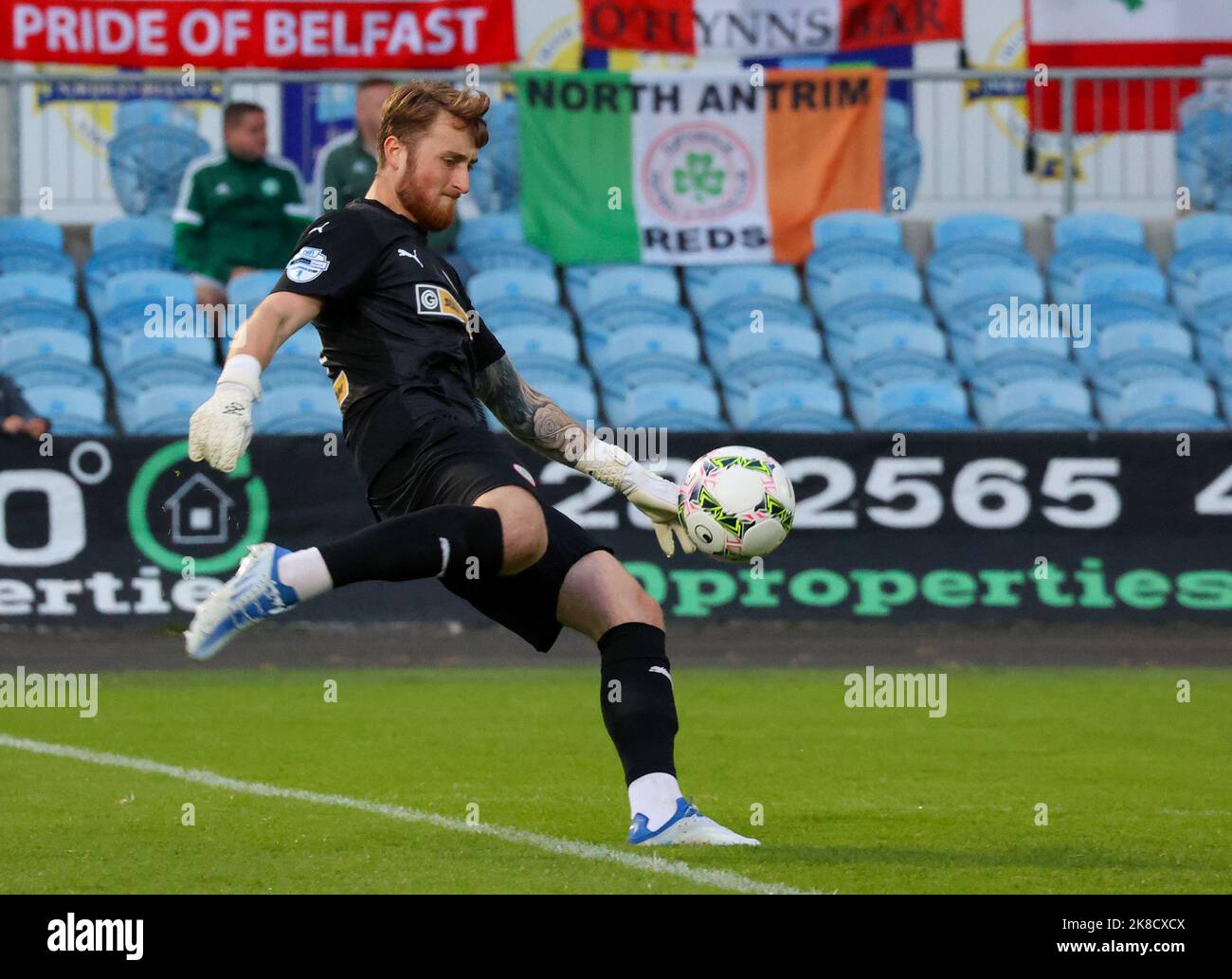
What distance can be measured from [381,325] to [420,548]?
0.84 meters

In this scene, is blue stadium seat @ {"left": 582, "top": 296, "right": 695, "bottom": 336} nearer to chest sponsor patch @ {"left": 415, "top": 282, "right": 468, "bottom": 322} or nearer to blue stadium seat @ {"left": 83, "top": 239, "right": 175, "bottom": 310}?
blue stadium seat @ {"left": 83, "top": 239, "right": 175, "bottom": 310}

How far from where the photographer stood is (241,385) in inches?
212

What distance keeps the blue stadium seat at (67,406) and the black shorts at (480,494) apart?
8382mm

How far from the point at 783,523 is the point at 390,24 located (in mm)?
10614

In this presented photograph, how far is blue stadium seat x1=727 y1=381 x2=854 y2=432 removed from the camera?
572 inches

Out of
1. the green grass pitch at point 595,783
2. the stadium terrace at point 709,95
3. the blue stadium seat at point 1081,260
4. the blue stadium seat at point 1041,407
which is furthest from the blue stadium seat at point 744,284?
the green grass pitch at point 595,783

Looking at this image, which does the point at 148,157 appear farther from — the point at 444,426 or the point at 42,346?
the point at 444,426

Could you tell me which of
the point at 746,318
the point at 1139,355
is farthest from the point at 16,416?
the point at 1139,355

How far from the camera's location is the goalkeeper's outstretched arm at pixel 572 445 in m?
6.24

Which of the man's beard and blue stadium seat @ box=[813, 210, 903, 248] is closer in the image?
the man's beard

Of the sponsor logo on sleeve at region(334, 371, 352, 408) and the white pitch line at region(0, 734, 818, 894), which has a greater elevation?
the sponsor logo on sleeve at region(334, 371, 352, 408)

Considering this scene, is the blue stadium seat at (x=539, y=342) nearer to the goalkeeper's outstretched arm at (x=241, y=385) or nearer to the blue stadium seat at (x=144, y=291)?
the blue stadium seat at (x=144, y=291)

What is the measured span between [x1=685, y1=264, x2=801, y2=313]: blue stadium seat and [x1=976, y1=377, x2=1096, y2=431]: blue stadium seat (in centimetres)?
193

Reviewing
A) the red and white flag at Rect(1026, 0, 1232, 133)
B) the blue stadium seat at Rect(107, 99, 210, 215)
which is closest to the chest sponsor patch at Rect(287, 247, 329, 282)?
the blue stadium seat at Rect(107, 99, 210, 215)
